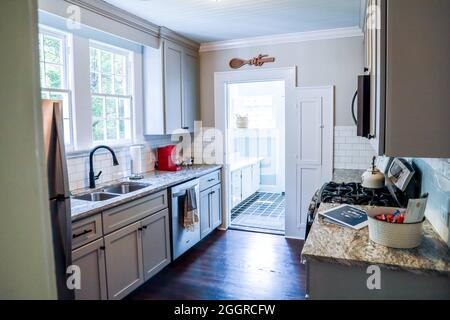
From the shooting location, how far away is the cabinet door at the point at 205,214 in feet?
12.2

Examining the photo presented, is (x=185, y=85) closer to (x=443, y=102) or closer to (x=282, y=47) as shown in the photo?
(x=282, y=47)

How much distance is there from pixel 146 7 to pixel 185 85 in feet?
3.91

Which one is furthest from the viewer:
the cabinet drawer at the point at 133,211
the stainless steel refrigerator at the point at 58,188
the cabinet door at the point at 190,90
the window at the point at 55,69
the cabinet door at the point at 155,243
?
the cabinet door at the point at 190,90

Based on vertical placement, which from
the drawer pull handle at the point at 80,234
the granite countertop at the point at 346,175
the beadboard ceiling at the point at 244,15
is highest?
the beadboard ceiling at the point at 244,15

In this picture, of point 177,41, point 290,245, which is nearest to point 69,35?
point 177,41

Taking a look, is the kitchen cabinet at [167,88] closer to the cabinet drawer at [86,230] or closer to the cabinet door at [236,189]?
the cabinet door at [236,189]

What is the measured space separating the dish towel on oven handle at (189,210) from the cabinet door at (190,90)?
40.4 inches

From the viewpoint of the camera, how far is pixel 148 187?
2.81m

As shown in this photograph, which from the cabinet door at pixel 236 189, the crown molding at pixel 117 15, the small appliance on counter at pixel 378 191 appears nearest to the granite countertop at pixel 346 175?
the small appliance on counter at pixel 378 191

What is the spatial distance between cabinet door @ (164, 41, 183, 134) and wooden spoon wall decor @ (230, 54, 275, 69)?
0.68 m

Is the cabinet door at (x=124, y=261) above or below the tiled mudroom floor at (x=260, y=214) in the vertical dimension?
above

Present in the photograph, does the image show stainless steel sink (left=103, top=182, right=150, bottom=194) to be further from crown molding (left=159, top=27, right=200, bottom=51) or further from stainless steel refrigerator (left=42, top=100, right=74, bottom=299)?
crown molding (left=159, top=27, right=200, bottom=51)

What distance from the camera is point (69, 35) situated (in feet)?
8.68

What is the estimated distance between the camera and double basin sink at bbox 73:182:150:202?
2.63 m
